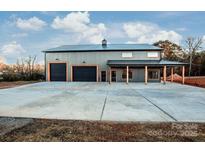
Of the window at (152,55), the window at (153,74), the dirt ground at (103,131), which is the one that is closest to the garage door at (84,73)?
the window at (153,74)

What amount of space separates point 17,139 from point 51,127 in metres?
1.02

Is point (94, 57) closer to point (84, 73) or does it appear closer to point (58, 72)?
point (84, 73)

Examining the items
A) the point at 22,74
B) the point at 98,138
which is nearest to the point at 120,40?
the point at 22,74

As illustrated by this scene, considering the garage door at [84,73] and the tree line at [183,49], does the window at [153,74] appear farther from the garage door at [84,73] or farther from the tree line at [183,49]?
the tree line at [183,49]

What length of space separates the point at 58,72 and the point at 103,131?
23347mm

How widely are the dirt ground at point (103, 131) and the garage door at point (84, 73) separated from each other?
20.9 meters

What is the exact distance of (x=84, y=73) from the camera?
26.7 meters

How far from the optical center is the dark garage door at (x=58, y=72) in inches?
1064

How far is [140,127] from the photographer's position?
5.07 meters

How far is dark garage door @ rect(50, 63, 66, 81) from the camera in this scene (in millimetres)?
27031

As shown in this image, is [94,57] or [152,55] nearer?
[152,55]

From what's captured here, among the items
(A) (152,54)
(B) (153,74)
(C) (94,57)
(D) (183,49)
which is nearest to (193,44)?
(D) (183,49)

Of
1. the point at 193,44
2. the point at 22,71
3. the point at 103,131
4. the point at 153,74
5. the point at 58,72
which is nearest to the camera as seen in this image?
the point at 103,131
